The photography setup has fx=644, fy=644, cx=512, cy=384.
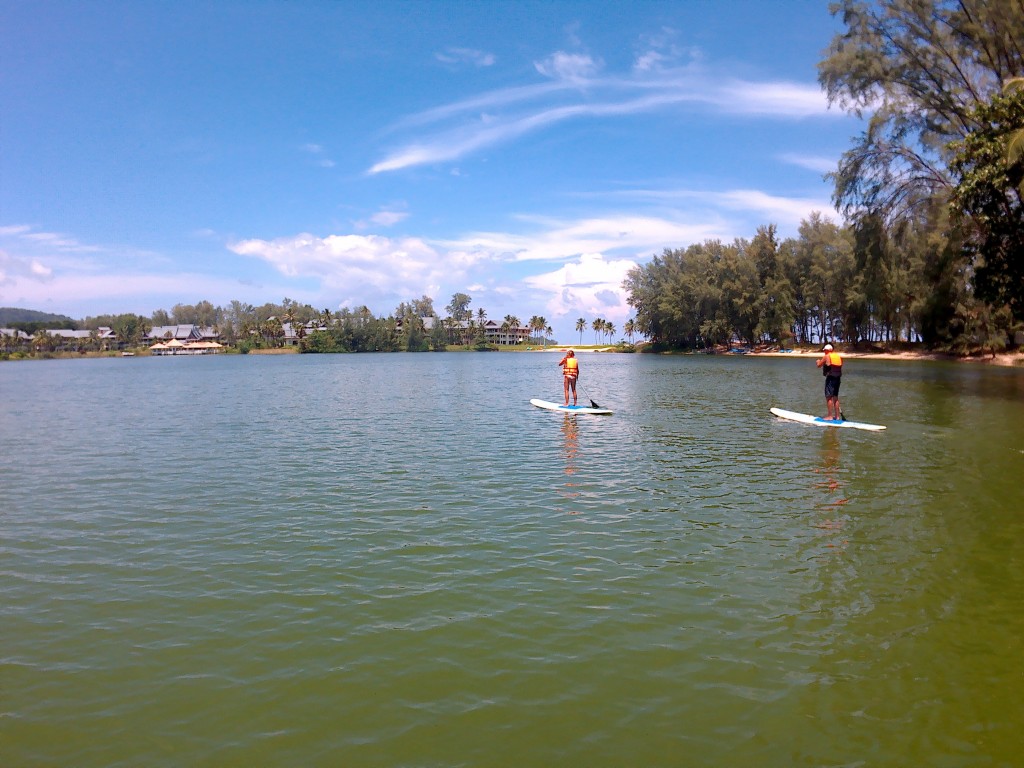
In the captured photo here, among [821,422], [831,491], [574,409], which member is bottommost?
[831,491]

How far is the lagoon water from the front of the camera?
5801mm

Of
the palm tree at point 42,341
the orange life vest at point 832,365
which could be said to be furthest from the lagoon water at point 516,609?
the palm tree at point 42,341

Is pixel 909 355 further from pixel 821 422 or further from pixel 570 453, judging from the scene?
pixel 570 453

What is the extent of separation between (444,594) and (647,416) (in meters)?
21.4

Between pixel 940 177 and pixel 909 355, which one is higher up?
pixel 940 177

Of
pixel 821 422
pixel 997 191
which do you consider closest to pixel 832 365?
pixel 821 422

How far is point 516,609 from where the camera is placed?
8328 mm

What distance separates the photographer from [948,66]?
38094 millimetres

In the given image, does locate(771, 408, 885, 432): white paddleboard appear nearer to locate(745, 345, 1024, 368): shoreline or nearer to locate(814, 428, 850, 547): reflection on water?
locate(814, 428, 850, 547): reflection on water

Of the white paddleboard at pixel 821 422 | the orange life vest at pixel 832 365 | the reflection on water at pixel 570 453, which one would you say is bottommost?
the reflection on water at pixel 570 453

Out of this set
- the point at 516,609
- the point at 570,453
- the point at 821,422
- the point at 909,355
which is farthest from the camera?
the point at 909,355

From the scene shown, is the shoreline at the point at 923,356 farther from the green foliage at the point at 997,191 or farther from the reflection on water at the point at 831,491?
the reflection on water at the point at 831,491

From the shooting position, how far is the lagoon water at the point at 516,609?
580 cm

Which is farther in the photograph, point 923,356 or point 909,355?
point 909,355
